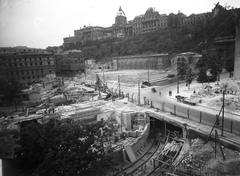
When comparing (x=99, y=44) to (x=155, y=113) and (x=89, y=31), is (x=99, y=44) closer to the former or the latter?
(x=89, y=31)

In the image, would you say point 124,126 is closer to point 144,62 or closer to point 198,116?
point 198,116

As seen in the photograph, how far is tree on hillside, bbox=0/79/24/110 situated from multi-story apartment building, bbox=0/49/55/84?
12.2m

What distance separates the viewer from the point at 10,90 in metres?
33.7

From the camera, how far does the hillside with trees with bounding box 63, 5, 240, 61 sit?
67.1 metres

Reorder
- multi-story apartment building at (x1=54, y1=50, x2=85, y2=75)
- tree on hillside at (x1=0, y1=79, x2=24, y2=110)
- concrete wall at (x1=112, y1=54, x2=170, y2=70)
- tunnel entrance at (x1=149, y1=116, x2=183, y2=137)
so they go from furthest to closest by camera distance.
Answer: multi-story apartment building at (x1=54, y1=50, x2=85, y2=75) → concrete wall at (x1=112, y1=54, x2=170, y2=70) → tree on hillside at (x1=0, y1=79, x2=24, y2=110) → tunnel entrance at (x1=149, y1=116, x2=183, y2=137)

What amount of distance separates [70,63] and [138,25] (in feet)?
182

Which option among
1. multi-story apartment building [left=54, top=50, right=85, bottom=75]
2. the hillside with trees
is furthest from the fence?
multi-story apartment building [left=54, top=50, right=85, bottom=75]

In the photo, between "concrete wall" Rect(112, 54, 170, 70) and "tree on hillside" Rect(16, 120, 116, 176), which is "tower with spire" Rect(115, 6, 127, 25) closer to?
"concrete wall" Rect(112, 54, 170, 70)

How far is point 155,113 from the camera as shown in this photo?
24.8 metres

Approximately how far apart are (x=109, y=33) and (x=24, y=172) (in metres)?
126

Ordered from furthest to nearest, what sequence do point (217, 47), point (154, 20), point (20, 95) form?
point (154, 20), point (217, 47), point (20, 95)

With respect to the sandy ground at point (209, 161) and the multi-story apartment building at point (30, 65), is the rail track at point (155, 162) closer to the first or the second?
the sandy ground at point (209, 161)

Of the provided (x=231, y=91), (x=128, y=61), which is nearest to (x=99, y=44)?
(x=128, y=61)

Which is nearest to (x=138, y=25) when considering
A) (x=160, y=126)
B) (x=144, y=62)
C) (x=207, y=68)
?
(x=144, y=62)
